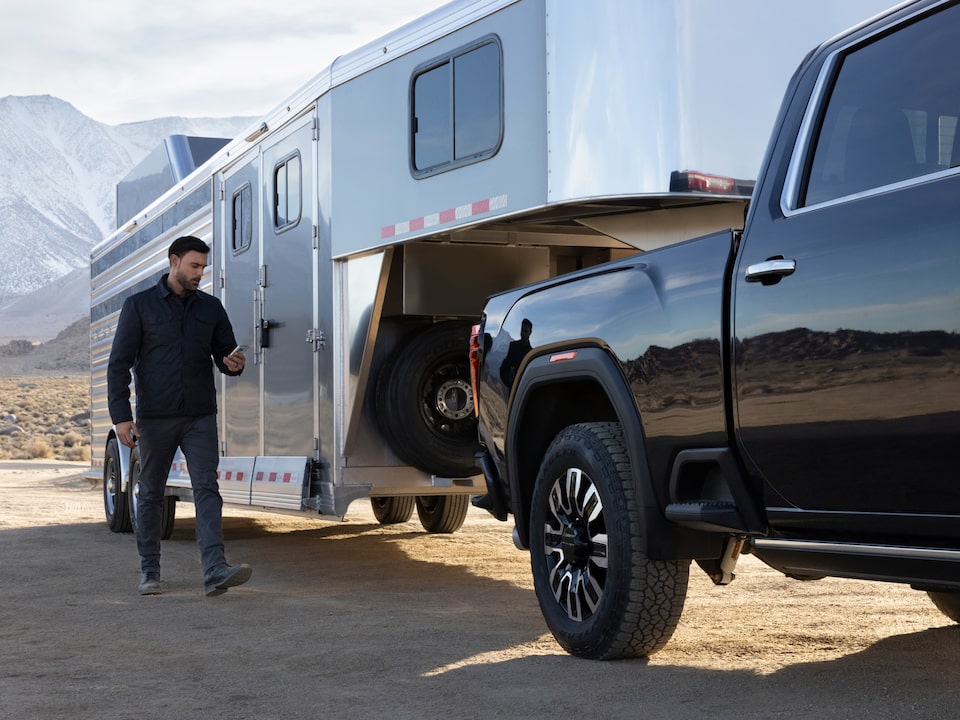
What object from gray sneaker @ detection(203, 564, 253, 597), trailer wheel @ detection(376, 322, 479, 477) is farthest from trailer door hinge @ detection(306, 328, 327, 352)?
gray sneaker @ detection(203, 564, 253, 597)

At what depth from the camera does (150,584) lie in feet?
25.1

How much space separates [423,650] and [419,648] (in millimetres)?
51

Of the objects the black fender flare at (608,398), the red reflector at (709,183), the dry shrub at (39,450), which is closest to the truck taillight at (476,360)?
the black fender flare at (608,398)

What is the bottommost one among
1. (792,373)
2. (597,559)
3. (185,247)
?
(597,559)

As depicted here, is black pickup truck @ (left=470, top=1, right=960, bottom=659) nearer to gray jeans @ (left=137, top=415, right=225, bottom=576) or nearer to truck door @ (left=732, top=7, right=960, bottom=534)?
truck door @ (left=732, top=7, right=960, bottom=534)

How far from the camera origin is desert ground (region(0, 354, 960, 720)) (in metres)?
4.50

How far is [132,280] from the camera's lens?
1288 cm

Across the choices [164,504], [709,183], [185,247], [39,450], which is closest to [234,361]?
[185,247]

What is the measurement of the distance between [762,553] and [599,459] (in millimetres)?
892

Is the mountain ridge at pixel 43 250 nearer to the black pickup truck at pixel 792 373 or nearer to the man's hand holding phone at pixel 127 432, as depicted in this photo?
the man's hand holding phone at pixel 127 432

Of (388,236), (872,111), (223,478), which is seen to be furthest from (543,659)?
(223,478)

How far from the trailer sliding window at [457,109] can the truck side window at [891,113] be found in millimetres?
2732

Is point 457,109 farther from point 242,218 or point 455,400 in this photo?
point 242,218

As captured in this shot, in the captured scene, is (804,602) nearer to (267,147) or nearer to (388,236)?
(388,236)
